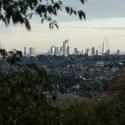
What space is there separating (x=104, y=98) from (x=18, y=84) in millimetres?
10592

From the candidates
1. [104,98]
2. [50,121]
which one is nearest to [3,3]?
[50,121]

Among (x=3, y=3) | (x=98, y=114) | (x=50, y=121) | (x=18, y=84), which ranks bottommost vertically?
(x=98, y=114)

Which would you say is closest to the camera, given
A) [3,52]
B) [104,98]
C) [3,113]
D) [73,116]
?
[3,113]

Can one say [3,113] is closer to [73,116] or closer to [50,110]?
[50,110]

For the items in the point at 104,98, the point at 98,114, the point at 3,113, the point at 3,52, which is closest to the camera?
the point at 3,113

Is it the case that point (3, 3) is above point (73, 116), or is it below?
above

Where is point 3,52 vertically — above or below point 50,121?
above

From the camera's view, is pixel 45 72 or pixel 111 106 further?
pixel 111 106

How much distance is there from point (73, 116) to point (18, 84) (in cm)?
720

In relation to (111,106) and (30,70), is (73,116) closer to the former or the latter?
(111,106)

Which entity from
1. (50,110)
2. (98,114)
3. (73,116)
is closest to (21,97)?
(50,110)

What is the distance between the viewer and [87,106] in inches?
566

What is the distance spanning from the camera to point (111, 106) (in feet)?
45.6

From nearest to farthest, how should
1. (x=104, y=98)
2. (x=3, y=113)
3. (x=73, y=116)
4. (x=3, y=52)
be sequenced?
(x=3, y=113)
(x=3, y=52)
(x=73, y=116)
(x=104, y=98)
